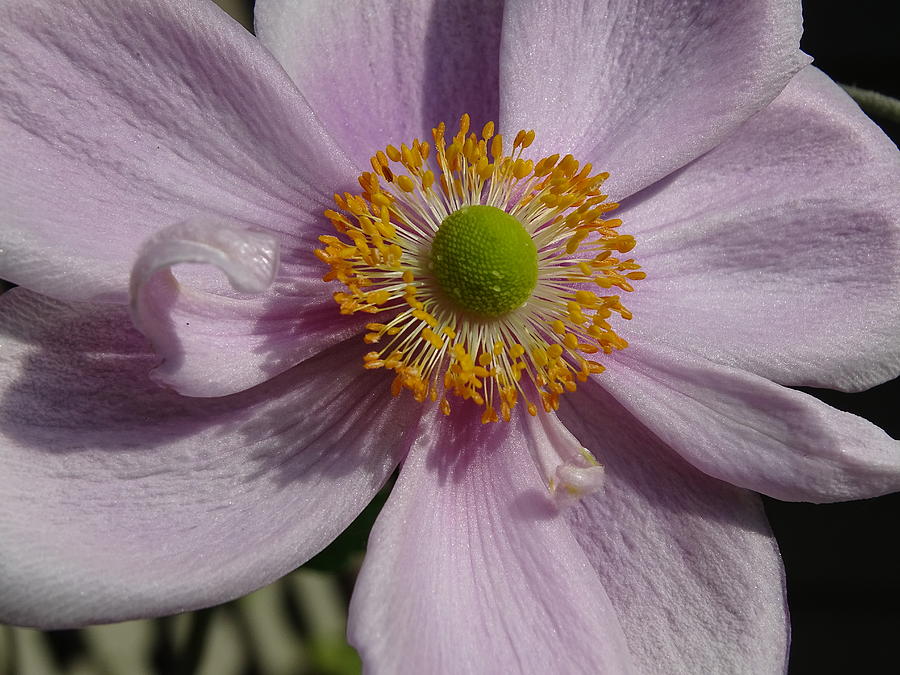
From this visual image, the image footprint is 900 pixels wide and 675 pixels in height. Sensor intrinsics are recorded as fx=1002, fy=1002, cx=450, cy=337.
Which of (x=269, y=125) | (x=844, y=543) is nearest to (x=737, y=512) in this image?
(x=269, y=125)

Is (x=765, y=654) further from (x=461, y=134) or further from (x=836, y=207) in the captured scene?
(x=461, y=134)

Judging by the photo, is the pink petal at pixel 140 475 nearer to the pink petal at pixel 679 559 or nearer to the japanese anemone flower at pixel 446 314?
the japanese anemone flower at pixel 446 314

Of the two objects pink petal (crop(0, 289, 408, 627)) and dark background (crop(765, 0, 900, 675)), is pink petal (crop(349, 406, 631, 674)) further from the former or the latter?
dark background (crop(765, 0, 900, 675))

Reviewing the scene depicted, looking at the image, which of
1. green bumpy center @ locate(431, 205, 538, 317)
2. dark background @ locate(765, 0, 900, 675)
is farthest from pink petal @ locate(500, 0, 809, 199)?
dark background @ locate(765, 0, 900, 675)

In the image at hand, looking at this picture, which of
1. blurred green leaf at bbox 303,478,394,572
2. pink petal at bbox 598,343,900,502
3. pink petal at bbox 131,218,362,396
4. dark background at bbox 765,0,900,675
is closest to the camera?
pink petal at bbox 131,218,362,396

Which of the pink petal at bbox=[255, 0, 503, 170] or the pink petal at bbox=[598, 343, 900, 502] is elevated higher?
the pink petal at bbox=[255, 0, 503, 170]

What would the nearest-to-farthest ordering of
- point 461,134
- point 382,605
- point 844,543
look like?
1. point 382,605
2. point 461,134
3. point 844,543
